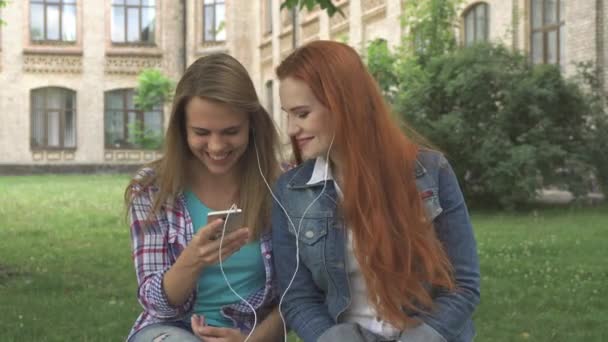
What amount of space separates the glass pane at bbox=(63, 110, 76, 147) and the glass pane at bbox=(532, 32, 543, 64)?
78.2ft

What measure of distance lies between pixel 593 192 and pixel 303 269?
1396cm

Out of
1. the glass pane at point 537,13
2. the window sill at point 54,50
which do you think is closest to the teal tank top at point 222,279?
the glass pane at point 537,13

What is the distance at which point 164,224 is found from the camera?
119 inches

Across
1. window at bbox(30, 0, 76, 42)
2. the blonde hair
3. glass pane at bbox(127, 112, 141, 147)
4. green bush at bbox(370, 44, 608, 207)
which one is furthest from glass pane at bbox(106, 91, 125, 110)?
the blonde hair

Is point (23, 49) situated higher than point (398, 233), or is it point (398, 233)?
point (23, 49)

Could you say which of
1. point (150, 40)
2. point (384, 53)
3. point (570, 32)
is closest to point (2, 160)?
point (150, 40)

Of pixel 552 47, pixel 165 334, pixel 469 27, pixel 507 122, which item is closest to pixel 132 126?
pixel 469 27

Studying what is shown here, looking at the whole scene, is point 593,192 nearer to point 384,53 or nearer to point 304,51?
point 384,53

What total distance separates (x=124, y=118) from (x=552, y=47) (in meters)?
24.1

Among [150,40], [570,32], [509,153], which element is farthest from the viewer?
[150,40]

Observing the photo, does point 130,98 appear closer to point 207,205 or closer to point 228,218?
point 207,205

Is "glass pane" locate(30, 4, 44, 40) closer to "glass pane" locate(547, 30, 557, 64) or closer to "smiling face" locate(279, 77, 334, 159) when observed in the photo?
"glass pane" locate(547, 30, 557, 64)

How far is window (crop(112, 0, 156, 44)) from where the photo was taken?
40.2m

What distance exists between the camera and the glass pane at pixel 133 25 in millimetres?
40344
